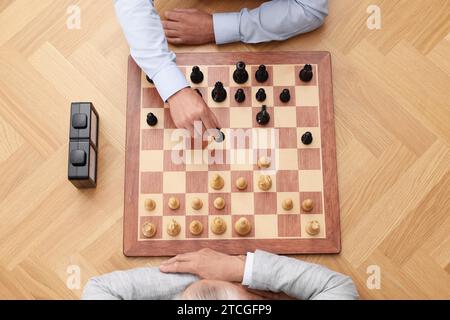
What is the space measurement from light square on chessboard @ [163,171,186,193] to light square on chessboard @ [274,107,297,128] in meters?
0.36

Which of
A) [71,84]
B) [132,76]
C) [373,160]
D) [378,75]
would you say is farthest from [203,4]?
[373,160]

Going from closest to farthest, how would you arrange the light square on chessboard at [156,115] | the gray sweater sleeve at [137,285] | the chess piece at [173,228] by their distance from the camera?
1. the gray sweater sleeve at [137,285]
2. the chess piece at [173,228]
3. the light square on chessboard at [156,115]

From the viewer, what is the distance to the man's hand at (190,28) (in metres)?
1.74

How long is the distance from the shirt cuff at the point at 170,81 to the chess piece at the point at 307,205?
53 cm

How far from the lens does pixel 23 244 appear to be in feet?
5.30

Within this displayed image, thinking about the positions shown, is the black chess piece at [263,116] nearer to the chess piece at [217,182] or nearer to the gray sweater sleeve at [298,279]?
the chess piece at [217,182]

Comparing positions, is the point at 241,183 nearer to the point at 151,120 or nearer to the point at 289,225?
the point at 289,225

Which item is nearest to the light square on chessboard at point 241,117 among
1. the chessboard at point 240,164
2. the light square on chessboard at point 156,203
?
the chessboard at point 240,164

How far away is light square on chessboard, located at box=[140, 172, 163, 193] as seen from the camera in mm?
1636

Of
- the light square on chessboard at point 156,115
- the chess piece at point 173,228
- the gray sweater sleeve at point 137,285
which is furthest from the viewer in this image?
the light square on chessboard at point 156,115

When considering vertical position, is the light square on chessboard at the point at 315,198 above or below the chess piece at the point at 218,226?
above

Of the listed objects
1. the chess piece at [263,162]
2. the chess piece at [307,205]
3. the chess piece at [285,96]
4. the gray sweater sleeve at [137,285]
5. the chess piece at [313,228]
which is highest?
the chess piece at [285,96]

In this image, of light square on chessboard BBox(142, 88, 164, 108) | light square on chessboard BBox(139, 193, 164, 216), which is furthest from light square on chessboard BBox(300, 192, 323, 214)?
light square on chessboard BBox(142, 88, 164, 108)
